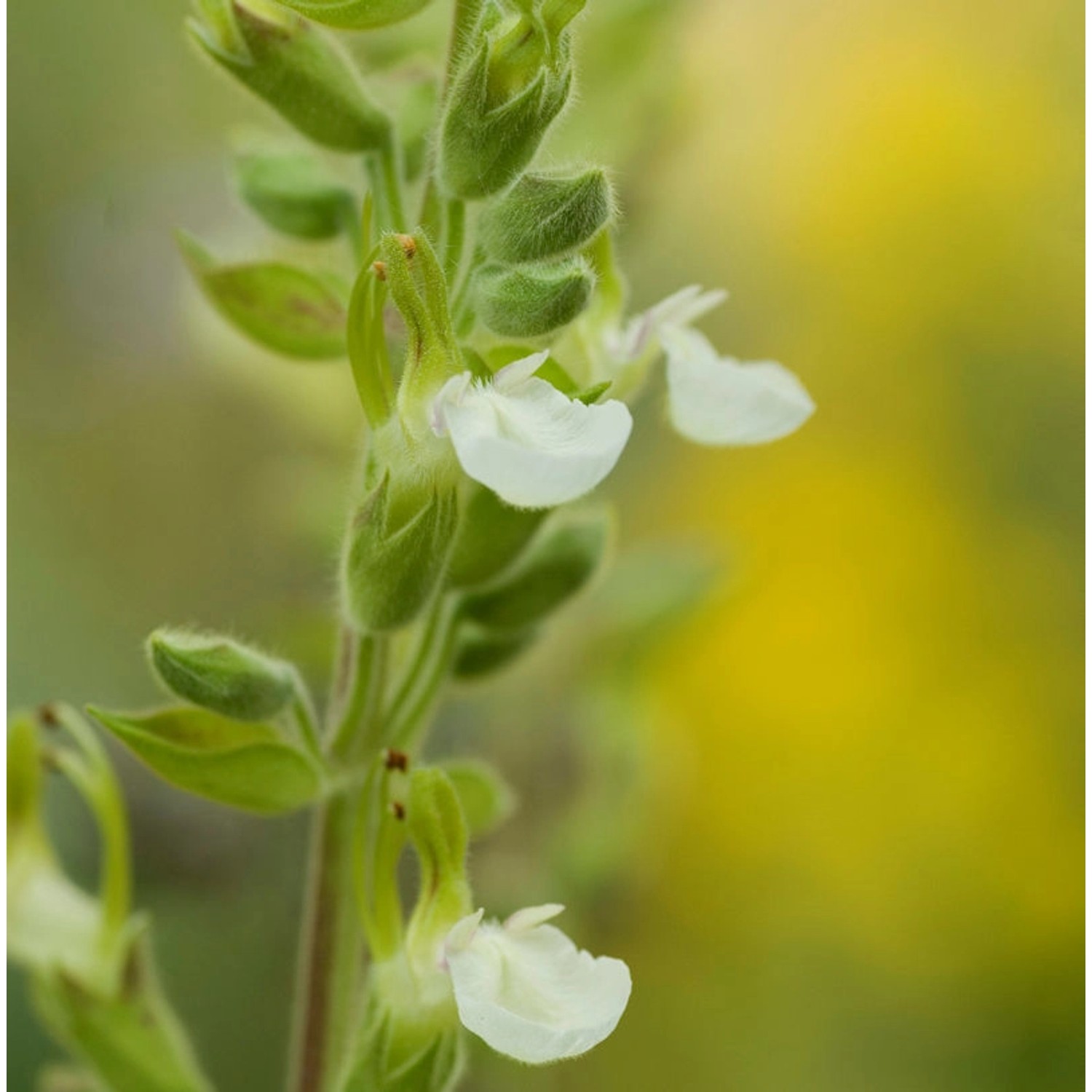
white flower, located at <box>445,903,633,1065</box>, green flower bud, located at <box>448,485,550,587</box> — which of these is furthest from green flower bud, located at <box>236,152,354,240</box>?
white flower, located at <box>445,903,633,1065</box>

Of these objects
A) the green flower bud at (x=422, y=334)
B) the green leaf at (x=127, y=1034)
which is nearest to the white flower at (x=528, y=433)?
the green flower bud at (x=422, y=334)

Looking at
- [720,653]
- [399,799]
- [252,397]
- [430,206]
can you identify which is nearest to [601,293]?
[430,206]

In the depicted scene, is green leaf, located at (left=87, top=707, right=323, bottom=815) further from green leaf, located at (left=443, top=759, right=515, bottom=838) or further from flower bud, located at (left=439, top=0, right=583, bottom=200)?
flower bud, located at (left=439, top=0, right=583, bottom=200)

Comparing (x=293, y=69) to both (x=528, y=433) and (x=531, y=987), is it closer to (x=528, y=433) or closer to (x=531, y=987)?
(x=528, y=433)

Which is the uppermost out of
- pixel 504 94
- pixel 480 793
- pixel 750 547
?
pixel 750 547

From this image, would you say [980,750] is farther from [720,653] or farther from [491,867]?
[491,867]

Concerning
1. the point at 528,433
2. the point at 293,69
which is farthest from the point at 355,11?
the point at 528,433

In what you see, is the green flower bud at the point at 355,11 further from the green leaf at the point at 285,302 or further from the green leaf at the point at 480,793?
the green leaf at the point at 480,793
